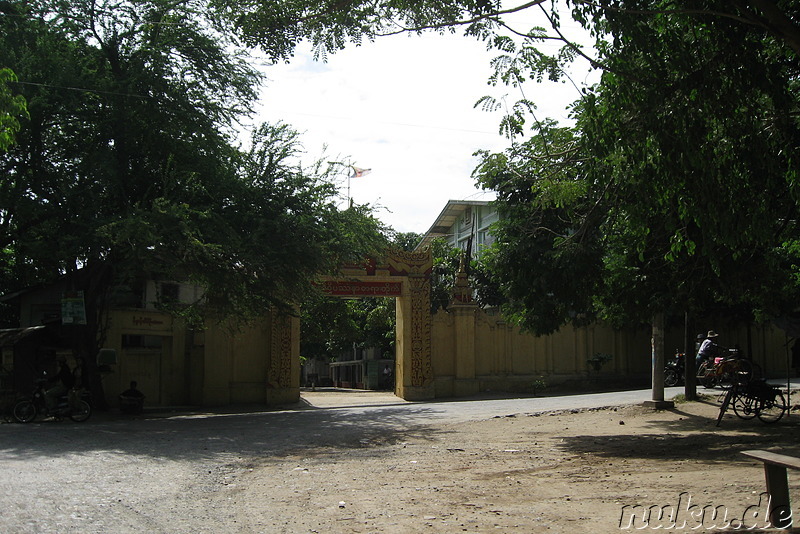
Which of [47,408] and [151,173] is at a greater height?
[151,173]

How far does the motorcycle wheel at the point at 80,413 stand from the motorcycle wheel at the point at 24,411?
0.88m

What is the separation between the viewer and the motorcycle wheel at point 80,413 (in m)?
17.5

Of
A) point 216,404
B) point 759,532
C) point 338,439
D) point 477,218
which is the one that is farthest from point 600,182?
point 477,218

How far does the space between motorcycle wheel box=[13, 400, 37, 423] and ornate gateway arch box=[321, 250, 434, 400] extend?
10168mm

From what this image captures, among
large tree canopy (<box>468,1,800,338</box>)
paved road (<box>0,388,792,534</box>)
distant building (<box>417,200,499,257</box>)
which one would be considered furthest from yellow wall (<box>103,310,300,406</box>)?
distant building (<box>417,200,499,257</box>)

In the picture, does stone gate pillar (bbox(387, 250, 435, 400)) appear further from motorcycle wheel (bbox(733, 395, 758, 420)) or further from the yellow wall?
motorcycle wheel (bbox(733, 395, 758, 420))

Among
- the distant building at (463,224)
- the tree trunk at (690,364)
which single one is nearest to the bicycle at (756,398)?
the tree trunk at (690,364)

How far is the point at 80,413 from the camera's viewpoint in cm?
1766

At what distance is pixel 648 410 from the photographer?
17.1 m

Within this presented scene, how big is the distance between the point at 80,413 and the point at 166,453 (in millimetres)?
7027

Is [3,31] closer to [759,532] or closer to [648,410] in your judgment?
[648,410]

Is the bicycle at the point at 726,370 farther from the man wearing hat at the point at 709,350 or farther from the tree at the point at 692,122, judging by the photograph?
the tree at the point at 692,122

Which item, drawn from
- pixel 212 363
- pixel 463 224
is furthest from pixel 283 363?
pixel 463 224

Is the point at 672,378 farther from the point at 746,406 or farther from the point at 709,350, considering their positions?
the point at 746,406
